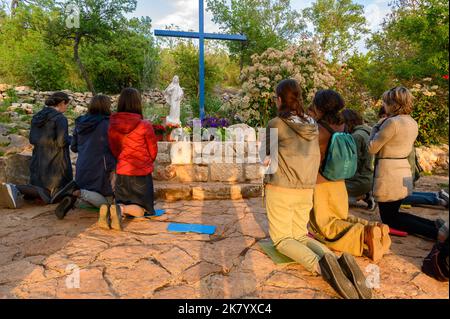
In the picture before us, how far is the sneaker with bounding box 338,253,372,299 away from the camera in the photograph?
6.64 ft

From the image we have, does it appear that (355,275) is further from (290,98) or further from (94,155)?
(94,155)

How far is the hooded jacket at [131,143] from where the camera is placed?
3545 mm

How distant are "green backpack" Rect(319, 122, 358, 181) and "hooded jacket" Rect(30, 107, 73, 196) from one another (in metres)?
3.42

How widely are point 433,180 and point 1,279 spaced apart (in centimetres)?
680

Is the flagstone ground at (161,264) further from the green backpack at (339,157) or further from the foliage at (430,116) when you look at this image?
the foliage at (430,116)

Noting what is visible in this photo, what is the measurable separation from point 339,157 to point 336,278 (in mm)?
1048

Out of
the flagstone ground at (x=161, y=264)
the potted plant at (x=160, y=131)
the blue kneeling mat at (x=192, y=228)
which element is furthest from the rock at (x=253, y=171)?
the blue kneeling mat at (x=192, y=228)

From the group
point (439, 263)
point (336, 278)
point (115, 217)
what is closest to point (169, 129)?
point (115, 217)

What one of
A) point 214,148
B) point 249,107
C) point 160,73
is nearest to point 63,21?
point 160,73

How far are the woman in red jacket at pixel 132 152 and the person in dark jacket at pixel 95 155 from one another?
0.94ft

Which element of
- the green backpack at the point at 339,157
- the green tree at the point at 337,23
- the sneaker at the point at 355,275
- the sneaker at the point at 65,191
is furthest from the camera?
the green tree at the point at 337,23

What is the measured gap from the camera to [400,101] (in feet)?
9.69

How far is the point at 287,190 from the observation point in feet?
8.29

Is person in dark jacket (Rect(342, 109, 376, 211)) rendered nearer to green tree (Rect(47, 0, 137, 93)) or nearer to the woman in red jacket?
the woman in red jacket
